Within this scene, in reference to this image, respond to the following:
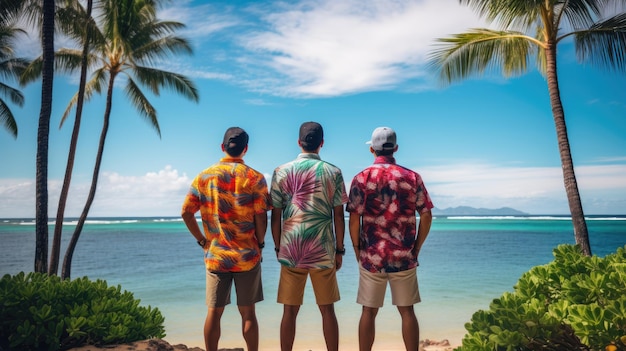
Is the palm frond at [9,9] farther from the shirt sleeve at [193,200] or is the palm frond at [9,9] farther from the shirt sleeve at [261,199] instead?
the shirt sleeve at [261,199]

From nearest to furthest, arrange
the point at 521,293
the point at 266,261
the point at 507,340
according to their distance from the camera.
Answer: the point at 507,340
the point at 521,293
the point at 266,261

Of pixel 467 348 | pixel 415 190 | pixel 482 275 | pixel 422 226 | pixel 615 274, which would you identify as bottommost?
pixel 482 275

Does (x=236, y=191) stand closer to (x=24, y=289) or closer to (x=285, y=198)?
(x=285, y=198)

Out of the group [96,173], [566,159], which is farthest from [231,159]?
[96,173]

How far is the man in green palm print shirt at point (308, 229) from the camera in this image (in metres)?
3.87

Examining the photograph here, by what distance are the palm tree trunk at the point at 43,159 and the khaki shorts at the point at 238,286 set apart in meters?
5.99

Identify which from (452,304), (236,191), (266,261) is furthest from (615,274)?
(266,261)

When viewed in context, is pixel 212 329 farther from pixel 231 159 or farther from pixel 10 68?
pixel 10 68

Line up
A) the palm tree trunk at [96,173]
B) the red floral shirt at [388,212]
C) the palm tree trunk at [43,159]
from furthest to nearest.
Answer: the palm tree trunk at [96,173], the palm tree trunk at [43,159], the red floral shirt at [388,212]

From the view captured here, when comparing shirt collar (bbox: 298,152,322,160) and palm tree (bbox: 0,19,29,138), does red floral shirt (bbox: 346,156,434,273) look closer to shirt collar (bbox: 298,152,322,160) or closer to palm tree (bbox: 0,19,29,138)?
shirt collar (bbox: 298,152,322,160)

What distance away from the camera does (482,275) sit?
19.7 metres

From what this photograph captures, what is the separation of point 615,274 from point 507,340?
3.38ft

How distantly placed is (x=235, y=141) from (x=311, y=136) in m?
0.65

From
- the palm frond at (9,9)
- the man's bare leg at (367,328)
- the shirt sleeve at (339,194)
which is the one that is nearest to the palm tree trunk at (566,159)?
the man's bare leg at (367,328)
